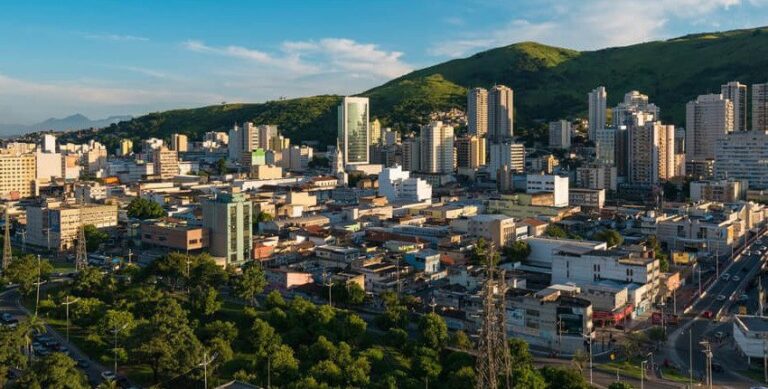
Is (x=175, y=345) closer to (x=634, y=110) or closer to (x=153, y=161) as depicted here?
(x=153, y=161)

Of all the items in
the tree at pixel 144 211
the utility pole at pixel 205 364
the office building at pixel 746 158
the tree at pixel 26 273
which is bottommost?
the utility pole at pixel 205 364

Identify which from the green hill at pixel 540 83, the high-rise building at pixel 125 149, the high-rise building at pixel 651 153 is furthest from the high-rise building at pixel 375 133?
the high-rise building at pixel 651 153

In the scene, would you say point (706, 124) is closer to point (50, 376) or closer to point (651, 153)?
point (651, 153)

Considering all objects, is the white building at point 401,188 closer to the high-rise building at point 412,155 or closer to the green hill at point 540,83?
the high-rise building at point 412,155

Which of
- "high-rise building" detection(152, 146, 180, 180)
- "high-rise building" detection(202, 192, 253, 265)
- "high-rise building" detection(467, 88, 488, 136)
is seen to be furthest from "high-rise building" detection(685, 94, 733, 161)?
"high-rise building" detection(202, 192, 253, 265)

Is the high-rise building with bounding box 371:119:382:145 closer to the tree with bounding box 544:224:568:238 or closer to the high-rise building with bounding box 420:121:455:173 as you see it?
the high-rise building with bounding box 420:121:455:173

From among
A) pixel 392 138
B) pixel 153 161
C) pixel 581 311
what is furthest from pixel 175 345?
pixel 392 138

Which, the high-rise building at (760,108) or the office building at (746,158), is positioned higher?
the high-rise building at (760,108)
